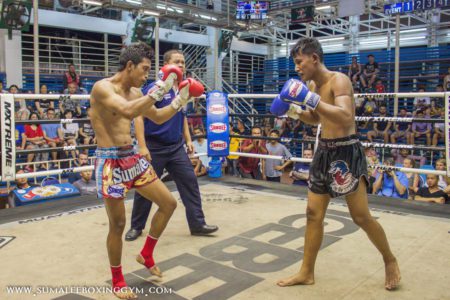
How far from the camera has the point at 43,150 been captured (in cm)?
402

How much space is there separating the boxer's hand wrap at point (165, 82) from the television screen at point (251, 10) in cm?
1085

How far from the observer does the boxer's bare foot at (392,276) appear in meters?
2.31

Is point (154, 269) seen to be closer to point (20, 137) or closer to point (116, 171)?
point (116, 171)

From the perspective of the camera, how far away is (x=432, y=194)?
4.47 meters

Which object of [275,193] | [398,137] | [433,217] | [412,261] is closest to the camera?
[412,261]

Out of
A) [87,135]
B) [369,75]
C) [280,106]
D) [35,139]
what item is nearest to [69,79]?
[87,135]

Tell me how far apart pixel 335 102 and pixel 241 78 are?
14.8 m

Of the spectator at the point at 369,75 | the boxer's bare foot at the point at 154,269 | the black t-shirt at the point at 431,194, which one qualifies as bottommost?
the boxer's bare foot at the point at 154,269

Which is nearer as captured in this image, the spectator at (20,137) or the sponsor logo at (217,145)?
the sponsor logo at (217,145)

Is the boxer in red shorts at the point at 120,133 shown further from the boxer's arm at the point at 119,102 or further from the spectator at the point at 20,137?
the spectator at the point at 20,137

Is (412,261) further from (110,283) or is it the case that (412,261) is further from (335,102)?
(110,283)

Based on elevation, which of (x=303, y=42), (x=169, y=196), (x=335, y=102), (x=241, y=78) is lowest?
(x=169, y=196)

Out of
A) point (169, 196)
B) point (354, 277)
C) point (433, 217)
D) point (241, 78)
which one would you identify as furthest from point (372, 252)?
point (241, 78)

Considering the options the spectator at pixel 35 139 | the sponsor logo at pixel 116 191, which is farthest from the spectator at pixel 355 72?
the sponsor logo at pixel 116 191
